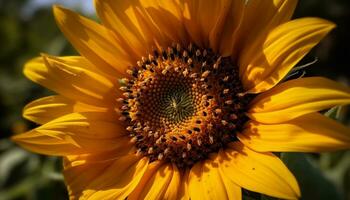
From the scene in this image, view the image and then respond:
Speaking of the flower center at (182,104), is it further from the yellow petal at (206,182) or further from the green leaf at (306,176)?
the green leaf at (306,176)

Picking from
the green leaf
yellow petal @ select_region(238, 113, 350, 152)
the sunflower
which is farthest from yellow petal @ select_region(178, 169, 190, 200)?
the green leaf

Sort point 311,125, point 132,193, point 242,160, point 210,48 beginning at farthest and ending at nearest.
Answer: point 210,48 → point 132,193 → point 242,160 → point 311,125

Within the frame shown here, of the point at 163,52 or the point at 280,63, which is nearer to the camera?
the point at 280,63

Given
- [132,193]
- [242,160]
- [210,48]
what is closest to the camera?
[242,160]

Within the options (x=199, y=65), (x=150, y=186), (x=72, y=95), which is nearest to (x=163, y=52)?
(x=199, y=65)

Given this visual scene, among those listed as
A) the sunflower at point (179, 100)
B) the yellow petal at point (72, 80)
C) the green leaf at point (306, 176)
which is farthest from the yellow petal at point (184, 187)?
the yellow petal at point (72, 80)

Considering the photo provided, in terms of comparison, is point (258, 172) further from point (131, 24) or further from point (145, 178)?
point (131, 24)

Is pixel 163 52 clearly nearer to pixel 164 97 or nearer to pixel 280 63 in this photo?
pixel 164 97
